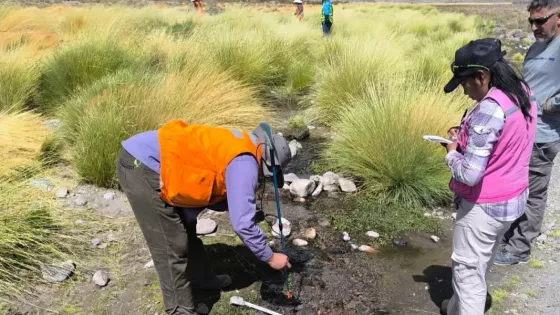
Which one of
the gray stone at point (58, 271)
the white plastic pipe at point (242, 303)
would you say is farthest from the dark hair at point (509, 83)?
the gray stone at point (58, 271)

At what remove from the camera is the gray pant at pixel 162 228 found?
2.44 metres

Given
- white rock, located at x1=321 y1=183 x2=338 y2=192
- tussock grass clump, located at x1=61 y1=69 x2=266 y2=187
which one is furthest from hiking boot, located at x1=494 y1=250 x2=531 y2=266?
tussock grass clump, located at x1=61 y1=69 x2=266 y2=187

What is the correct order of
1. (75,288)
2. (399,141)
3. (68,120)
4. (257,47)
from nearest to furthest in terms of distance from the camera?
(75,288)
(399,141)
(68,120)
(257,47)

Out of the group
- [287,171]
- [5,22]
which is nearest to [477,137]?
[287,171]

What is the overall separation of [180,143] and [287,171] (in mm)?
2921

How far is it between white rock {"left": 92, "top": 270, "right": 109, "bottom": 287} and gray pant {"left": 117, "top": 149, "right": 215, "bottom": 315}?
626 mm

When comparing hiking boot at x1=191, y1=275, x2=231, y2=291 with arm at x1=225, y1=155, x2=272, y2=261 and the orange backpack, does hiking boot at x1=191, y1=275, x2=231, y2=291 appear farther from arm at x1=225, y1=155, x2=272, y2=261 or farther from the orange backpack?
arm at x1=225, y1=155, x2=272, y2=261

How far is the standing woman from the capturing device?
2055mm

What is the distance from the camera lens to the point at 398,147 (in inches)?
176

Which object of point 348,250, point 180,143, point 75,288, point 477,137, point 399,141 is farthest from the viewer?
point 399,141

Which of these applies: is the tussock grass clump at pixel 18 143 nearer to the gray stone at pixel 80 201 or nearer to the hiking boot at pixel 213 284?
the gray stone at pixel 80 201

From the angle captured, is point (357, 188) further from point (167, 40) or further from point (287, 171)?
point (167, 40)

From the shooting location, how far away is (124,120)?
464 cm

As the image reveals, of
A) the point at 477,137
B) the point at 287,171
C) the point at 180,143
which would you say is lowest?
the point at 287,171
